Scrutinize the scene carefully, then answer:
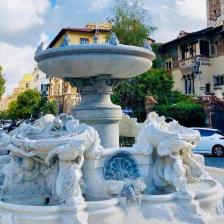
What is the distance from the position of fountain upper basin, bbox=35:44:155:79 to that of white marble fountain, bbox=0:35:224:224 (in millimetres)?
1071

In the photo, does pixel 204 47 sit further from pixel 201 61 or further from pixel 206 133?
pixel 206 133

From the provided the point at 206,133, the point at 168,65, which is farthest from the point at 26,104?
the point at 206,133

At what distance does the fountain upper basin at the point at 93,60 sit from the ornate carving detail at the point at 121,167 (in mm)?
1889

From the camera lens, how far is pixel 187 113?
82.9 ft

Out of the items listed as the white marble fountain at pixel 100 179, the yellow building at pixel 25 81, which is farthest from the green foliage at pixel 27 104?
the white marble fountain at pixel 100 179

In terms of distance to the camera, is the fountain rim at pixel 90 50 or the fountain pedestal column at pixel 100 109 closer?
the fountain rim at pixel 90 50

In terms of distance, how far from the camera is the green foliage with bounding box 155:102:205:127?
25281mm

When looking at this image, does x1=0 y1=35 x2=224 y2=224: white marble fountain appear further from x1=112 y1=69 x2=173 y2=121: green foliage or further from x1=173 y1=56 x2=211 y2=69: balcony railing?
x1=173 y1=56 x2=211 y2=69: balcony railing

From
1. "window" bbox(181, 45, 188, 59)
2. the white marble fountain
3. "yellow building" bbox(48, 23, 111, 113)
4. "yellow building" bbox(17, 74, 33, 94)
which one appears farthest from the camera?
"yellow building" bbox(17, 74, 33, 94)

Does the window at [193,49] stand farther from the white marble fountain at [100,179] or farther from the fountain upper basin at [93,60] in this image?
the white marble fountain at [100,179]

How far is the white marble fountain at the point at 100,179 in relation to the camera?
4.81m

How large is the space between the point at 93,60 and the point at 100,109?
1.20m

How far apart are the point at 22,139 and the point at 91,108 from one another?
2.50m

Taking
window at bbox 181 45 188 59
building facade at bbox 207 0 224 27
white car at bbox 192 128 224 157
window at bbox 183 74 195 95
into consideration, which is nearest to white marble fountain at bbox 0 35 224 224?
white car at bbox 192 128 224 157
